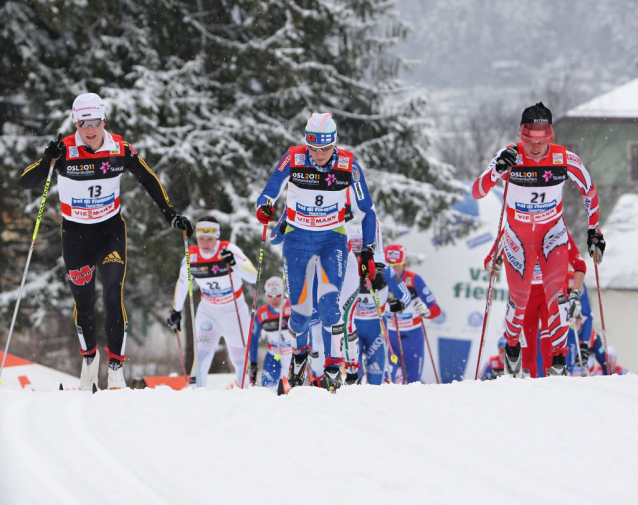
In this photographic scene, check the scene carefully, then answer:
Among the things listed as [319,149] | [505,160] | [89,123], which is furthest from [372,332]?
[89,123]

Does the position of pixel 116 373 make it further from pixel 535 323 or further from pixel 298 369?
pixel 535 323

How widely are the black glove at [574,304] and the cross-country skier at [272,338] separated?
3.56 meters

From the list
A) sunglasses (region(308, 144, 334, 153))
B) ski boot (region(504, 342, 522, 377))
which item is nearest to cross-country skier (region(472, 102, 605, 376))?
ski boot (region(504, 342, 522, 377))

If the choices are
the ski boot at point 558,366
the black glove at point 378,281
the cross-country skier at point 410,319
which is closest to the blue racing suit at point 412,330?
the cross-country skier at point 410,319

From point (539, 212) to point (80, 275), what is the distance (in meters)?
3.73

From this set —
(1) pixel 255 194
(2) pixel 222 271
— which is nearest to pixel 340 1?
(1) pixel 255 194

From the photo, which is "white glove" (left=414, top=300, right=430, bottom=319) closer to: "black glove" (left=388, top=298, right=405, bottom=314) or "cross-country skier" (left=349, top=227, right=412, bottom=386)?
"cross-country skier" (left=349, top=227, right=412, bottom=386)

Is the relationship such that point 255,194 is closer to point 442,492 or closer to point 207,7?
point 207,7

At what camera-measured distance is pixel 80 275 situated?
6.45 meters

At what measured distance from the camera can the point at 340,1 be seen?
19.9m

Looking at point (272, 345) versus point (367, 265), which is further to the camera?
point (272, 345)

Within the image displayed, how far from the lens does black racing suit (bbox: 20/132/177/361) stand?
20.9 feet

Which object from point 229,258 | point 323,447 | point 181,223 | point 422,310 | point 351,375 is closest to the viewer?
point 323,447

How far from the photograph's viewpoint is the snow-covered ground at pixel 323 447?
3.33 metres
